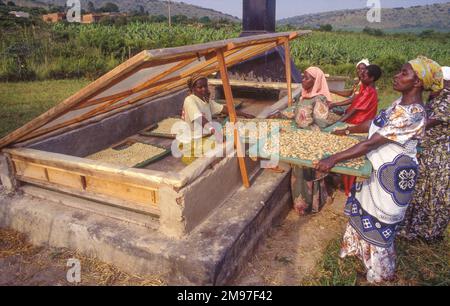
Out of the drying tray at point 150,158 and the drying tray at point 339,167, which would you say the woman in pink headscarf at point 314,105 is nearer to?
the drying tray at point 339,167

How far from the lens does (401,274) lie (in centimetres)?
325

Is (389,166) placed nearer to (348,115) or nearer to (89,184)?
(348,115)

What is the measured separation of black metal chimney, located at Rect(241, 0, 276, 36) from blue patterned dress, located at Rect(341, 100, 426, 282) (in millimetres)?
5933

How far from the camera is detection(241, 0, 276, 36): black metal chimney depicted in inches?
→ 319

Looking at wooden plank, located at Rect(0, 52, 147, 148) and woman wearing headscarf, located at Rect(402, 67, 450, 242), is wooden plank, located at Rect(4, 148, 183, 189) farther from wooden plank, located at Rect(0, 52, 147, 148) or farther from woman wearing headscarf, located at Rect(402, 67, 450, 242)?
woman wearing headscarf, located at Rect(402, 67, 450, 242)

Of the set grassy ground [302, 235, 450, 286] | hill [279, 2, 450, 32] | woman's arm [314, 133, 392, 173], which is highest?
hill [279, 2, 450, 32]

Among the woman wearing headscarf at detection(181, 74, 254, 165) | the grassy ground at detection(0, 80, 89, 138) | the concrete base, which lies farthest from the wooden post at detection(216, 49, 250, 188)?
the grassy ground at detection(0, 80, 89, 138)

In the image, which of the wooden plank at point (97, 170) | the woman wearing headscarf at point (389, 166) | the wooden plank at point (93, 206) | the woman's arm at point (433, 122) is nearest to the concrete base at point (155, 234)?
the wooden plank at point (93, 206)

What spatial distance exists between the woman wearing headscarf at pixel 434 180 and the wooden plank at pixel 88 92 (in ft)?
9.05

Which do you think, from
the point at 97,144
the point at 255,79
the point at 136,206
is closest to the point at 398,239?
the point at 136,206

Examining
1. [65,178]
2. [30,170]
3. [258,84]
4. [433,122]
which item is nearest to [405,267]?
[433,122]

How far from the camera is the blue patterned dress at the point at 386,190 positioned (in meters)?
2.62
